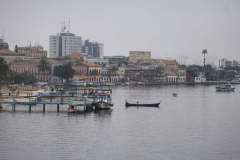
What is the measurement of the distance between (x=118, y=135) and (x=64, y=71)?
5108 inches

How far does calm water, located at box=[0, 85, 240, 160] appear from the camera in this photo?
5662cm

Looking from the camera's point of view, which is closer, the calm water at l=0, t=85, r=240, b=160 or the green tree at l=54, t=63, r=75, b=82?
the calm water at l=0, t=85, r=240, b=160

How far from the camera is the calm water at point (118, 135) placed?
56.6 metres

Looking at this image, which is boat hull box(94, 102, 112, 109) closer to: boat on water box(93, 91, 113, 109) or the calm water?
boat on water box(93, 91, 113, 109)

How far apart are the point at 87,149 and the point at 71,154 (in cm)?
336

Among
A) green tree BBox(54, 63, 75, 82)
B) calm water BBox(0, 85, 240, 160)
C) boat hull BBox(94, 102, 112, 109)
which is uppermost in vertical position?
green tree BBox(54, 63, 75, 82)

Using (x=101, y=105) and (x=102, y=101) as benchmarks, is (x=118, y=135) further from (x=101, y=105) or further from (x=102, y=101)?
(x=101, y=105)

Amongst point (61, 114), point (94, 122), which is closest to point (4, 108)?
point (61, 114)

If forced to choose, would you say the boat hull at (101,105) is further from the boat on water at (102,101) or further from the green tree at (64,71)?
the green tree at (64,71)

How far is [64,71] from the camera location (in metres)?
195

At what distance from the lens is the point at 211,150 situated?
59375 millimetres

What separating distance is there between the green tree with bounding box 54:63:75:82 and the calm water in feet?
324

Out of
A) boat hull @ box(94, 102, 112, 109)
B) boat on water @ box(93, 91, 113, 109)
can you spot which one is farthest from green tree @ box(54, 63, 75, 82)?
boat hull @ box(94, 102, 112, 109)

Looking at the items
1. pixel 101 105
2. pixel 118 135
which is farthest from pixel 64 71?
pixel 118 135
